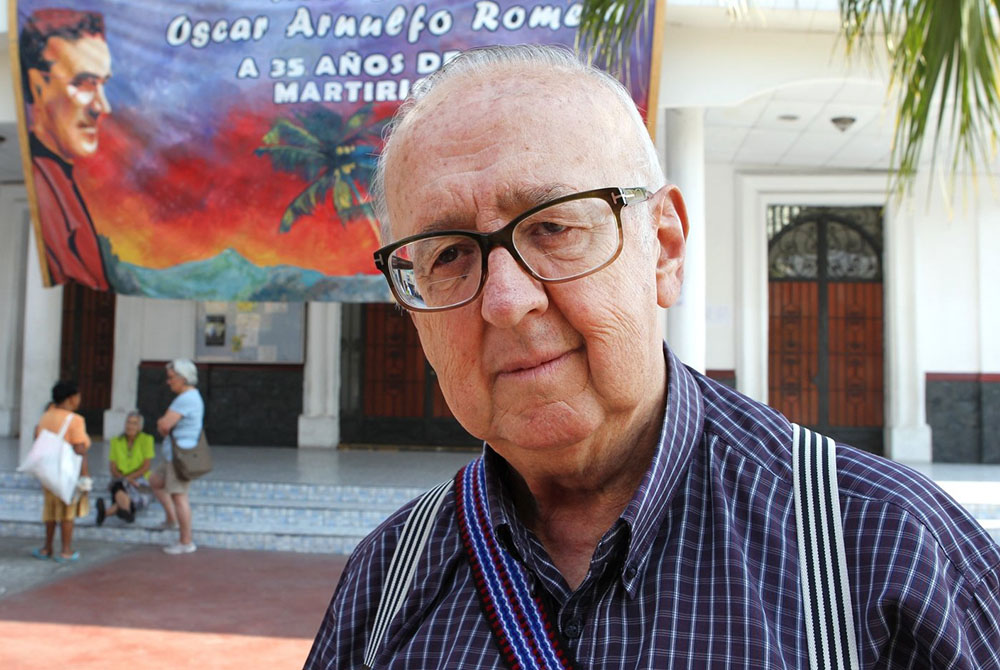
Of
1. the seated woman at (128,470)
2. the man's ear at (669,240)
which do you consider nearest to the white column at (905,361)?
the seated woman at (128,470)

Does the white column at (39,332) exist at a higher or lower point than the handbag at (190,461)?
higher

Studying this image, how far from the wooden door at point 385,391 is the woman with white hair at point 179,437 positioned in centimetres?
437

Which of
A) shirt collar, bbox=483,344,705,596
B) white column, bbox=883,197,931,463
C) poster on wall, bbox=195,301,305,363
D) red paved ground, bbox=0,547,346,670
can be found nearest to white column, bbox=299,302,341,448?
poster on wall, bbox=195,301,305,363

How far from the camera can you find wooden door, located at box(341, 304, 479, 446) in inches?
445

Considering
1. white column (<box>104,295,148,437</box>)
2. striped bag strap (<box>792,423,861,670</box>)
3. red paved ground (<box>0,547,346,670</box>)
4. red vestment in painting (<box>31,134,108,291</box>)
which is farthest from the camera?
white column (<box>104,295,148,437</box>)

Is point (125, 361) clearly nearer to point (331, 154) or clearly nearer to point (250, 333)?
point (250, 333)

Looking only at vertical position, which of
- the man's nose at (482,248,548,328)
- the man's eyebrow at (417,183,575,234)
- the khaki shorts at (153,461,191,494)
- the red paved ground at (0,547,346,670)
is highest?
the man's eyebrow at (417,183,575,234)

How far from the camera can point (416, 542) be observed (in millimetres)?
1178

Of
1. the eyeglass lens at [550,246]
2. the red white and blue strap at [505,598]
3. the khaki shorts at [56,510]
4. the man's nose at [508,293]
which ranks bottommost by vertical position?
the khaki shorts at [56,510]

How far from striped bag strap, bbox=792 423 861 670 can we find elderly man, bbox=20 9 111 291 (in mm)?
7699

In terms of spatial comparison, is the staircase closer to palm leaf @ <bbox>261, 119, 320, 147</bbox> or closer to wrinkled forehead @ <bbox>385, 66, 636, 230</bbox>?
palm leaf @ <bbox>261, 119, 320, 147</bbox>

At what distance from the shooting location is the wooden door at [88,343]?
1207 cm

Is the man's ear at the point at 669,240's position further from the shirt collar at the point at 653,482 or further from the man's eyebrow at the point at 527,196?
the man's eyebrow at the point at 527,196

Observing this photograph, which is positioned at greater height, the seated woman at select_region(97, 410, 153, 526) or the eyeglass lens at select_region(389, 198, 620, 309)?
the eyeglass lens at select_region(389, 198, 620, 309)
